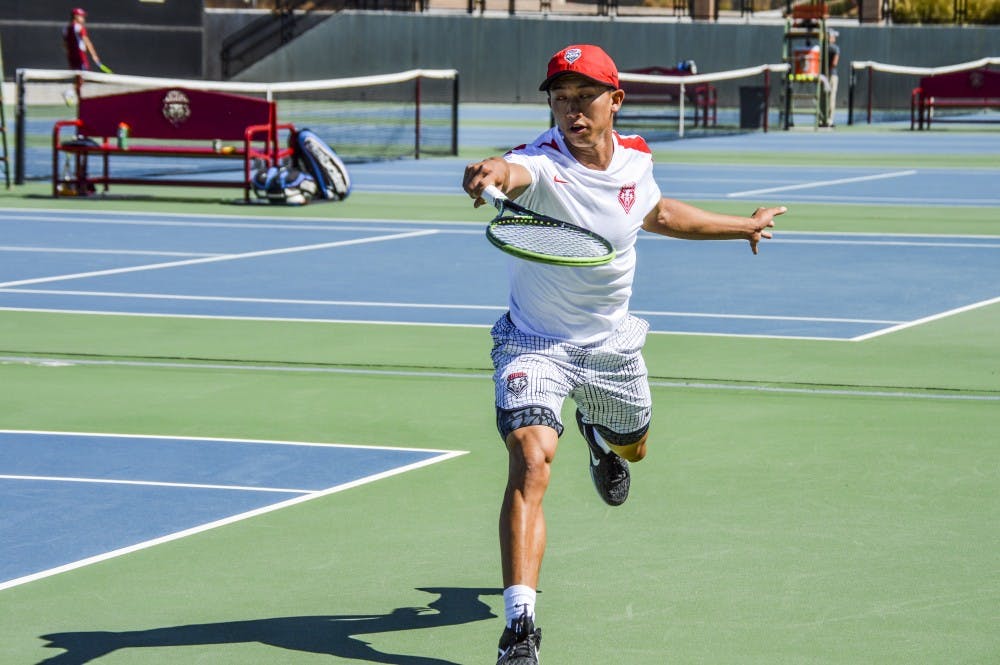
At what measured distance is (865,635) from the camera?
5.17 metres

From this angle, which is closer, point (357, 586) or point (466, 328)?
point (357, 586)

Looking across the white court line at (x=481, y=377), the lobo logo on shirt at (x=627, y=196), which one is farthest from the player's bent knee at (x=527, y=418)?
the white court line at (x=481, y=377)

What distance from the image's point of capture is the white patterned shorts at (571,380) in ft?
17.0

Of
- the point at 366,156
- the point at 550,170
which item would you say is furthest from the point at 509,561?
the point at 366,156

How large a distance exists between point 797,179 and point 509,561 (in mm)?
20156

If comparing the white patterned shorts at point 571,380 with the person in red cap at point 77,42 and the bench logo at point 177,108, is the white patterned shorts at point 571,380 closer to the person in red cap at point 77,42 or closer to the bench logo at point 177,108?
the bench logo at point 177,108

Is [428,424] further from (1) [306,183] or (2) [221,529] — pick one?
(1) [306,183]

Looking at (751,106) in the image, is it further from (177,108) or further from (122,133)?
(122,133)

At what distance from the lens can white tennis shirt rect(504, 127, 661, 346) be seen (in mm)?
5367

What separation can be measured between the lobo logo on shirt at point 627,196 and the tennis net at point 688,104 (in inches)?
1085


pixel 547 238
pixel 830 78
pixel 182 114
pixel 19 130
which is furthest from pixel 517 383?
pixel 830 78

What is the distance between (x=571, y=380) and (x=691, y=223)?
77 centimetres

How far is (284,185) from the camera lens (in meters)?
20.1

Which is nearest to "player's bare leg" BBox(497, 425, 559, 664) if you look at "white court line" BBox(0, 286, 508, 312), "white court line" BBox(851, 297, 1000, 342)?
"white court line" BBox(851, 297, 1000, 342)
